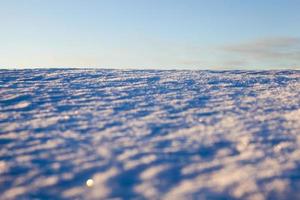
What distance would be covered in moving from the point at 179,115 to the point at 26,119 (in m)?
1.62

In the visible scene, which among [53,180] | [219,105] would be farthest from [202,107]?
[53,180]

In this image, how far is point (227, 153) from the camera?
10.4ft

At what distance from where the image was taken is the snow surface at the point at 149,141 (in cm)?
269

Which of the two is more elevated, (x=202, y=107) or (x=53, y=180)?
(x=202, y=107)

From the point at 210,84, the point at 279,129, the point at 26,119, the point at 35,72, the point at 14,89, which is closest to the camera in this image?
the point at 279,129

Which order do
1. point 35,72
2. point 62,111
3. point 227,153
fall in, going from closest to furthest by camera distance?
point 227,153 < point 62,111 < point 35,72

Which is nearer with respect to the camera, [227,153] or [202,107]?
[227,153]

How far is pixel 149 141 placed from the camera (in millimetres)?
3404

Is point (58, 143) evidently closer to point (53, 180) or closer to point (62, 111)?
point (53, 180)

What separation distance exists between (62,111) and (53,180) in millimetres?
1615

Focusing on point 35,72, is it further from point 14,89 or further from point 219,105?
point 219,105

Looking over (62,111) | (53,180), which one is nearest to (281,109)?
(62,111)

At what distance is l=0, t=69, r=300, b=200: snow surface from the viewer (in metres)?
2.69

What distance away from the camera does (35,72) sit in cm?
686
